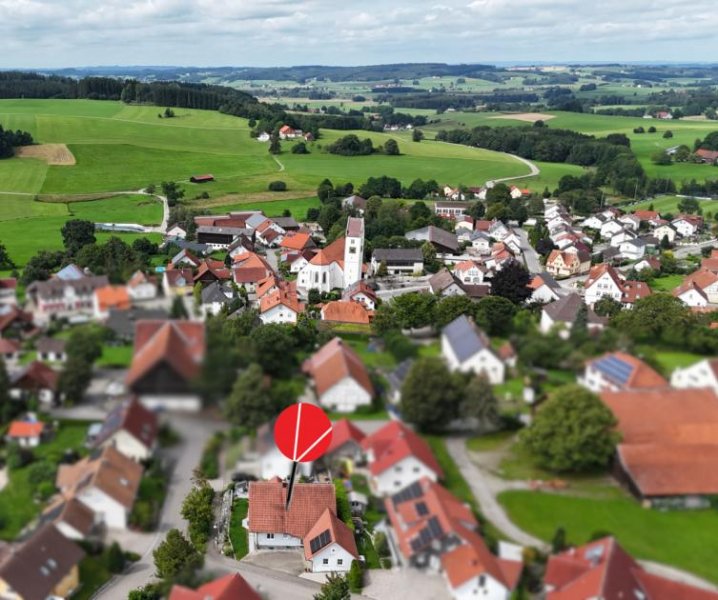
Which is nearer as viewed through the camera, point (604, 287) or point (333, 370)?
point (333, 370)

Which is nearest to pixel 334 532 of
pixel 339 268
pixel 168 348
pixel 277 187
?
pixel 168 348

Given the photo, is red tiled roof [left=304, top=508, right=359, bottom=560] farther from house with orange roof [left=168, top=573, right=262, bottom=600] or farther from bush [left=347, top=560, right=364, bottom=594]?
house with orange roof [left=168, top=573, right=262, bottom=600]

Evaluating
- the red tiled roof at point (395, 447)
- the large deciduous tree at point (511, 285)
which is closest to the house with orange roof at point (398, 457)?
the red tiled roof at point (395, 447)

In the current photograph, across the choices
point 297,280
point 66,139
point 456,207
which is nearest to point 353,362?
point 297,280

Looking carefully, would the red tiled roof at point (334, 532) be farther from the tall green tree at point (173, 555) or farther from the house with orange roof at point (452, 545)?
the house with orange roof at point (452, 545)

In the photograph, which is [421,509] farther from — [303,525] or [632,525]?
[303,525]

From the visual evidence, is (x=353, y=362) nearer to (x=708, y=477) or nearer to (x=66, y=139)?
(x=708, y=477)
